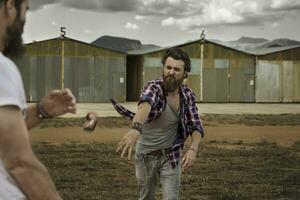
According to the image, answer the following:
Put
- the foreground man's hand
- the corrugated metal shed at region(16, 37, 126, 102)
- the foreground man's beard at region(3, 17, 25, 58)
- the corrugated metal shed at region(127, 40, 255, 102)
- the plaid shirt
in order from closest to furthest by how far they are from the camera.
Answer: the foreground man's beard at region(3, 17, 25, 58) < the foreground man's hand < the plaid shirt < the corrugated metal shed at region(16, 37, 126, 102) < the corrugated metal shed at region(127, 40, 255, 102)

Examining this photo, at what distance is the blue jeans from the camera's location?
5285 mm

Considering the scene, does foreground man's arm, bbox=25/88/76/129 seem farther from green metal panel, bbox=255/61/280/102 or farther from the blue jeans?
green metal panel, bbox=255/61/280/102

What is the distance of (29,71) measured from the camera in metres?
42.5

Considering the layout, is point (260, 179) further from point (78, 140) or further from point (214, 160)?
point (78, 140)

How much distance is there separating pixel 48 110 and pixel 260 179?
8.67 metres

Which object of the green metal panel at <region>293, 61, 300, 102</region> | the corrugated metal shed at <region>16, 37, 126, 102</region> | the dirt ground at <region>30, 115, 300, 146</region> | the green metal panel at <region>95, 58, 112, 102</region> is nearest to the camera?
the dirt ground at <region>30, 115, 300, 146</region>

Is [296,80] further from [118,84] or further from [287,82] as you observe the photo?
[118,84]

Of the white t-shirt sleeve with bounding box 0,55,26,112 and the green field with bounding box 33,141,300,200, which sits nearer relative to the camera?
the white t-shirt sleeve with bounding box 0,55,26,112

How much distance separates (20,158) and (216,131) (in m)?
19.3

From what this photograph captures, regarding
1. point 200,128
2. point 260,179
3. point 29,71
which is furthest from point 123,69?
point 200,128

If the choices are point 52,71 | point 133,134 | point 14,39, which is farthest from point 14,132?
point 52,71

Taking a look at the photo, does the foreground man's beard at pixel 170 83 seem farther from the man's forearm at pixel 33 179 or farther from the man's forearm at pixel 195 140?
the man's forearm at pixel 33 179

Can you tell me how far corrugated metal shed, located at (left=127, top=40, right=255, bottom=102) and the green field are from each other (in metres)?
30.1

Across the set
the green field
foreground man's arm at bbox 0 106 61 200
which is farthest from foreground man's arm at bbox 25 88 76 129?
the green field
